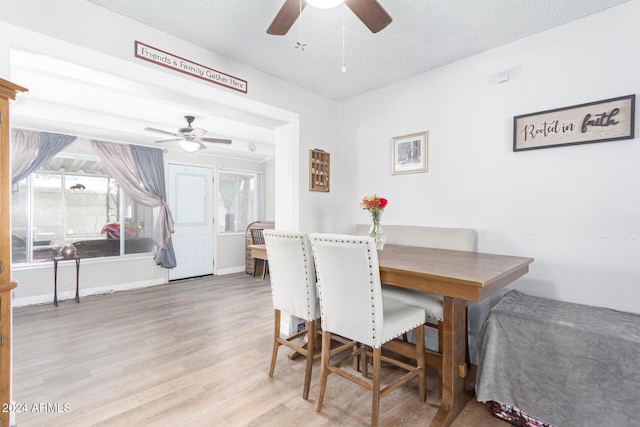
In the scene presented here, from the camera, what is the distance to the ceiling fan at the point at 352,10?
4.66 ft

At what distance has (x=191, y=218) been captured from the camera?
554cm

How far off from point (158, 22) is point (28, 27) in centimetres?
70

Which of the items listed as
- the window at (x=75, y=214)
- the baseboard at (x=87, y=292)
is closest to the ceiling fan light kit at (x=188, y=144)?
the window at (x=75, y=214)

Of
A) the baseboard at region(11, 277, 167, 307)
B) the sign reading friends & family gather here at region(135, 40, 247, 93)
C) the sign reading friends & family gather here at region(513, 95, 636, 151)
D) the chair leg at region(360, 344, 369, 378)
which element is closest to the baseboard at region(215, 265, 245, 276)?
the baseboard at region(11, 277, 167, 307)

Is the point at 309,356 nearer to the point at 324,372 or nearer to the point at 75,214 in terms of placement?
the point at 324,372

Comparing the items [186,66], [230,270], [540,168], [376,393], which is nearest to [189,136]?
[186,66]

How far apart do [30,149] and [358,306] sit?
478 cm

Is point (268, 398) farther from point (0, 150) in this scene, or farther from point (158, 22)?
point (158, 22)

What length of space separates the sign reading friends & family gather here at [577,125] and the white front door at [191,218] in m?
5.04

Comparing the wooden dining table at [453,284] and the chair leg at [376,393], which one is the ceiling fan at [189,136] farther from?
the chair leg at [376,393]

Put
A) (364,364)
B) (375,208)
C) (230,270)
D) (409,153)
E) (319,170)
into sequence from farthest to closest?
(230,270) < (319,170) < (409,153) < (375,208) < (364,364)

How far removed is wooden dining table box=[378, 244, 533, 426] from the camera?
1.47m

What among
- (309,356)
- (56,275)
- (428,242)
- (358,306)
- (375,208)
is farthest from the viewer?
(56,275)

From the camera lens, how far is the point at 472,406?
1904 millimetres
